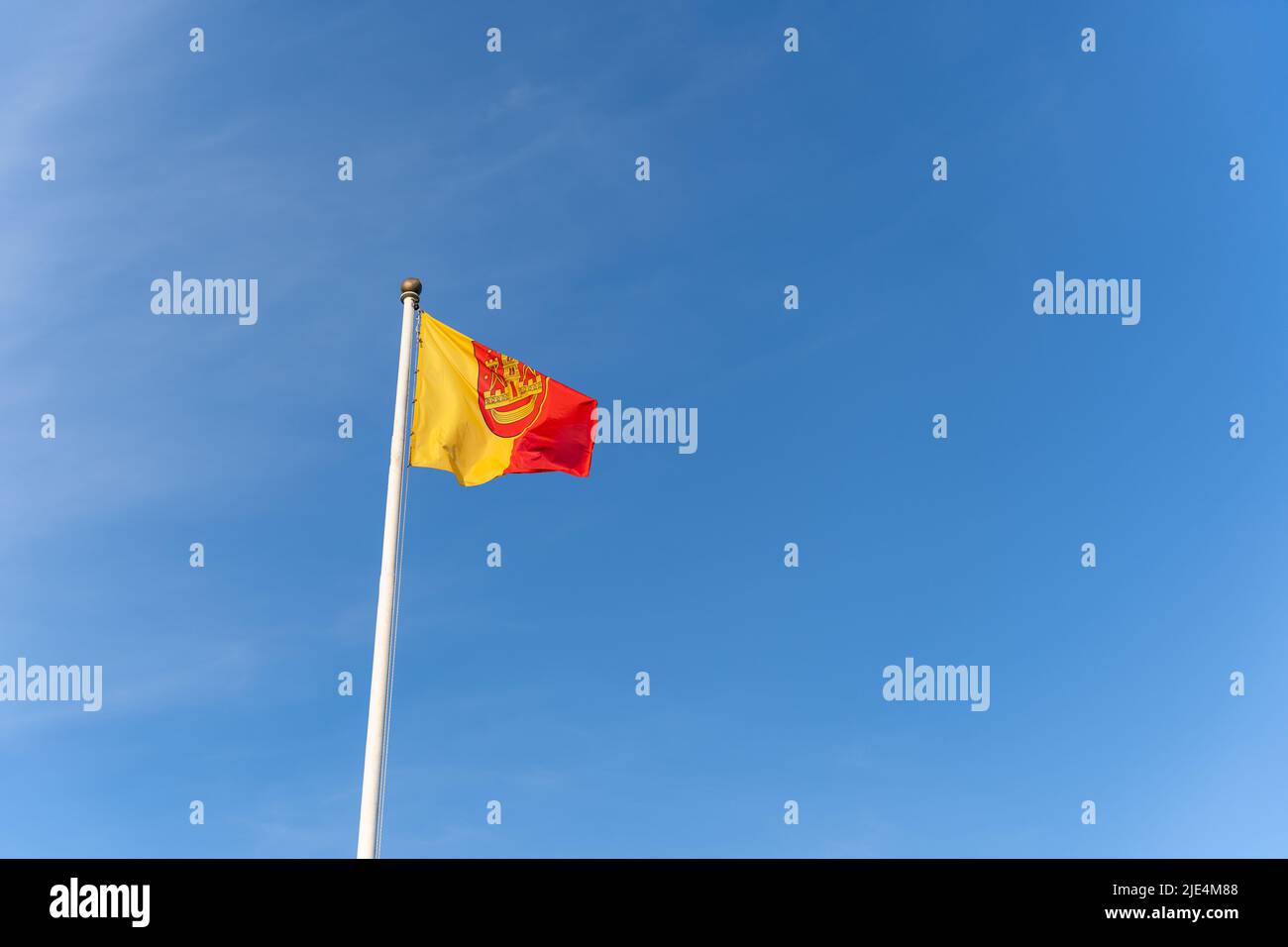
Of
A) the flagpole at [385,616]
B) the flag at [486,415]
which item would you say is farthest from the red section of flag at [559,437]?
the flagpole at [385,616]

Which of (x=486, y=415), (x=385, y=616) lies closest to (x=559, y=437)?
(x=486, y=415)

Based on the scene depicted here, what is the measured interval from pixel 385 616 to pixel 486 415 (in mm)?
4881

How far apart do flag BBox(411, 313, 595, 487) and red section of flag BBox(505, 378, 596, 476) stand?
2 cm

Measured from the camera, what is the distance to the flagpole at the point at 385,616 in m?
17.0

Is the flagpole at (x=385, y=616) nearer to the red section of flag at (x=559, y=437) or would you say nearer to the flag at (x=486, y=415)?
the flag at (x=486, y=415)

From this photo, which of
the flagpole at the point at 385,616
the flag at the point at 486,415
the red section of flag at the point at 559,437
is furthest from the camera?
the red section of flag at the point at 559,437

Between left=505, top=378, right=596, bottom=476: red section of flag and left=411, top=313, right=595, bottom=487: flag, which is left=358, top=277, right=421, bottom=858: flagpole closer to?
left=411, top=313, right=595, bottom=487: flag

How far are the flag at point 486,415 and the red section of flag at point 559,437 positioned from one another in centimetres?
2

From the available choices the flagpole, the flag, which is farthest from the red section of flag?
the flagpole

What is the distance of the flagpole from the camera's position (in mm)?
17000

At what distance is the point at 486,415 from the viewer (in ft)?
70.5
